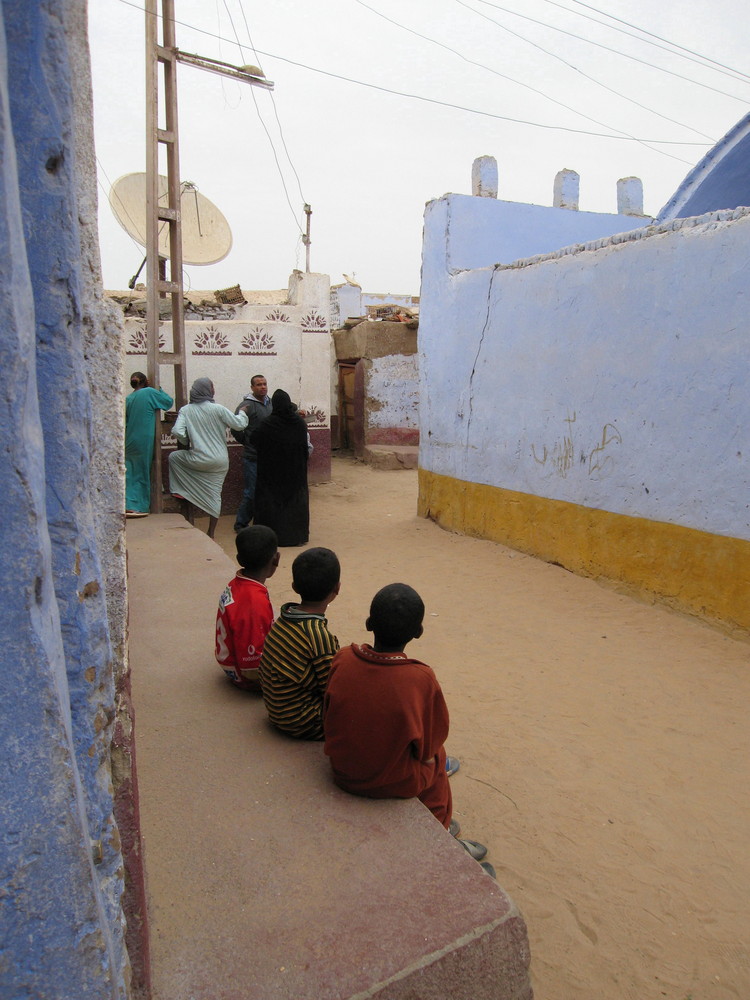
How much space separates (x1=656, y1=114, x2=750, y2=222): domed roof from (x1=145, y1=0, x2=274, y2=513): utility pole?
4.33 m

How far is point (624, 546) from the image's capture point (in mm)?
5387

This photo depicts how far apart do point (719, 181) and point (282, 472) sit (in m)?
5.31

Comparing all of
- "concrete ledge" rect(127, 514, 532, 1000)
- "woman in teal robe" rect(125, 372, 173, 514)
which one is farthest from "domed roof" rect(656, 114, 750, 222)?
"concrete ledge" rect(127, 514, 532, 1000)

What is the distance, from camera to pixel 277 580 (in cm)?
627

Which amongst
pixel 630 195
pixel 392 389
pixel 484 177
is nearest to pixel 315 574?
pixel 484 177

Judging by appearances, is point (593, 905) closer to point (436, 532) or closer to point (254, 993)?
point (254, 993)

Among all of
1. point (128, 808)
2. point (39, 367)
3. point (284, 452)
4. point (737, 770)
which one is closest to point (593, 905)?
point (737, 770)

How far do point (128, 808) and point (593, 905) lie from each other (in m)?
1.71

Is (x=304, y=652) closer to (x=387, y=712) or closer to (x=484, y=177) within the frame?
(x=387, y=712)

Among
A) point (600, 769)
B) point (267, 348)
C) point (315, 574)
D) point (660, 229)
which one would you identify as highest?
point (660, 229)

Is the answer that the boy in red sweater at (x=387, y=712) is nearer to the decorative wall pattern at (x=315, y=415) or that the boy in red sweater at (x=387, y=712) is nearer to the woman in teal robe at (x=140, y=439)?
the woman in teal robe at (x=140, y=439)

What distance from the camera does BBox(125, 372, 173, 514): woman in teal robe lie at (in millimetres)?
6719

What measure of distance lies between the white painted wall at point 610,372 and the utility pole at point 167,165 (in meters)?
2.86

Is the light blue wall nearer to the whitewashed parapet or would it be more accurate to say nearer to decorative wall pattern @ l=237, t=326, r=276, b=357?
the whitewashed parapet
